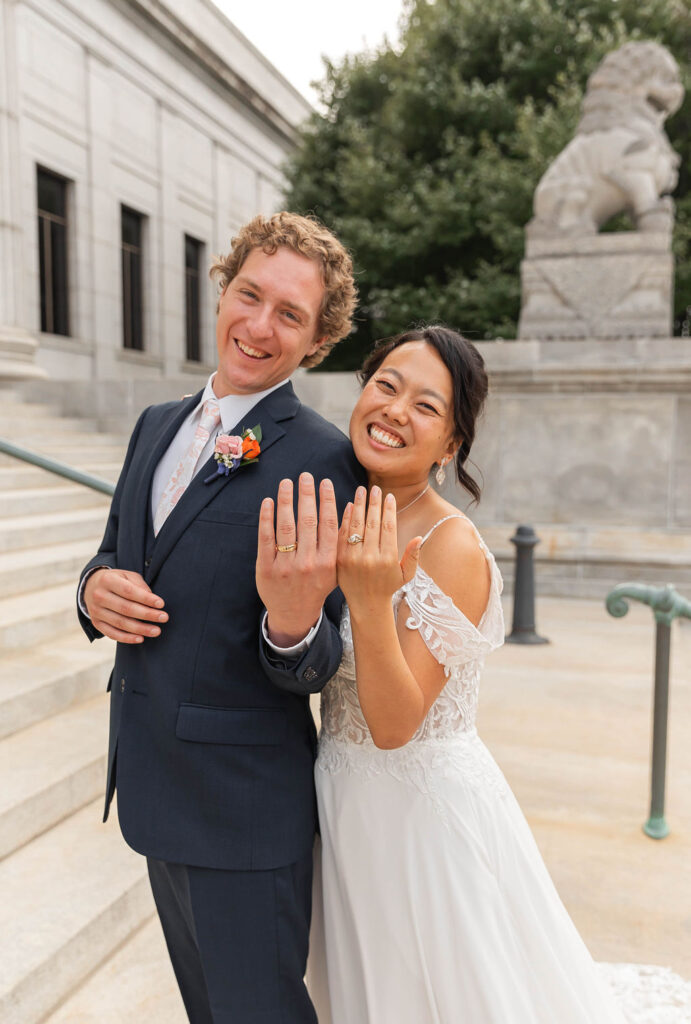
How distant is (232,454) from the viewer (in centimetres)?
162

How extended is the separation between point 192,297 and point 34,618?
52.5ft

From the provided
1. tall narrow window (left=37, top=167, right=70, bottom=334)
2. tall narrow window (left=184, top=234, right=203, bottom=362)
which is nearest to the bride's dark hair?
tall narrow window (left=37, top=167, right=70, bottom=334)

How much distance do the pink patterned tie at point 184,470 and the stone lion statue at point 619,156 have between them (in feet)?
25.6

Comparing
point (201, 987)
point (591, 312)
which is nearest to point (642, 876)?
point (201, 987)

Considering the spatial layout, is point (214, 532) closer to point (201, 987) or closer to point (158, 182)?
point (201, 987)

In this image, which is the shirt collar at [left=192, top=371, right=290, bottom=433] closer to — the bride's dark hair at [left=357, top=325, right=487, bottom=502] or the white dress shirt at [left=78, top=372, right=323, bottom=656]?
the white dress shirt at [left=78, top=372, right=323, bottom=656]

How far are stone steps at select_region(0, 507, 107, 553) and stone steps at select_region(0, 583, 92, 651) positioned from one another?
0.68 meters

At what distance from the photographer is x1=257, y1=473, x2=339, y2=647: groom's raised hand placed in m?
1.32

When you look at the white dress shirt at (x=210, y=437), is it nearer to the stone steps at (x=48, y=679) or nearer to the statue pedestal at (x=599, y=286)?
the stone steps at (x=48, y=679)

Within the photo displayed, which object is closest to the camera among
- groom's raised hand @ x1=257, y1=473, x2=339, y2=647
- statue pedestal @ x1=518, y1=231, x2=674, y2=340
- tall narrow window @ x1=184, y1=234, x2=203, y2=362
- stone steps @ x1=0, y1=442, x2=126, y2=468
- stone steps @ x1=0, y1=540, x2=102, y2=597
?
groom's raised hand @ x1=257, y1=473, x2=339, y2=647

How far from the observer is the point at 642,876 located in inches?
129

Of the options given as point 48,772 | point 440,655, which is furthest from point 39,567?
point 440,655

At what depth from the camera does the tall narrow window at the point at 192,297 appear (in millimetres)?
18609

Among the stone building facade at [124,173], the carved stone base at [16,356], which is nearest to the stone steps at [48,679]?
the carved stone base at [16,356]
